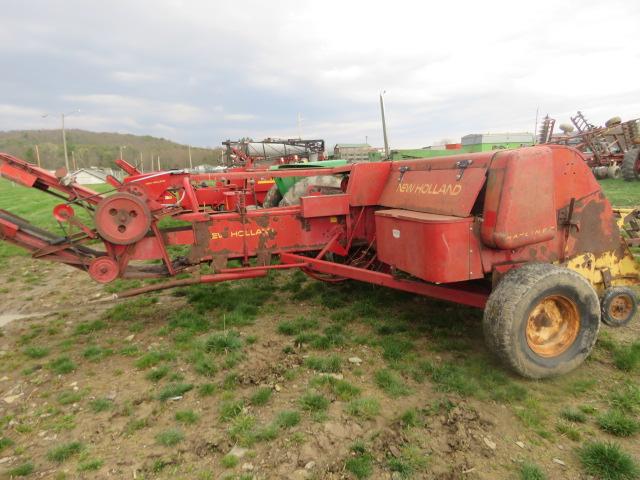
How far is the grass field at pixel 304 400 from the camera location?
97.6 inches

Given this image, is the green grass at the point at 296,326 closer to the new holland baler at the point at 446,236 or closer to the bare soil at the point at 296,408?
the bare soil at the point at 296,408

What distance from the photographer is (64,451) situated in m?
2.63

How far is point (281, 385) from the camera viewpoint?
129 inches

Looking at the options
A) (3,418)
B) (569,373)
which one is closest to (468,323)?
(569,373)

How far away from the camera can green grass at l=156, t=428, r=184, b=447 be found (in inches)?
105

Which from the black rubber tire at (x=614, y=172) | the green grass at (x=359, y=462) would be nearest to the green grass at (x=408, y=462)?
the green grass at (x=359, y=462)

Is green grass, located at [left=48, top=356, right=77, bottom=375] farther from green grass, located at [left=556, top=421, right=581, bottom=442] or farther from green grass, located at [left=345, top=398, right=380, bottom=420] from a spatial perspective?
green grass, located at [left=556, top=421, right=581, bottom=442]

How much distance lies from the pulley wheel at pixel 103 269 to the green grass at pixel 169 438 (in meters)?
1.79

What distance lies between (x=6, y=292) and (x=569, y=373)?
7.19m

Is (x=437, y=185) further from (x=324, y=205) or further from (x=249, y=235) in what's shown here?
(x=249, y=235)

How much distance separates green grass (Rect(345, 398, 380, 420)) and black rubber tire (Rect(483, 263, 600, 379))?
37.8 inches

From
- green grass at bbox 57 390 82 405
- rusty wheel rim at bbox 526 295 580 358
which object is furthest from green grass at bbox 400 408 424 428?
green grass at bbox 57 390 82 405

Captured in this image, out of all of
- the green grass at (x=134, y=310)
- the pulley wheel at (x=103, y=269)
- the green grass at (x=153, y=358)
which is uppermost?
the pulley wheel at (x=103, y=269)

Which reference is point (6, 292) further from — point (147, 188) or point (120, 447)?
point (120, 447)
